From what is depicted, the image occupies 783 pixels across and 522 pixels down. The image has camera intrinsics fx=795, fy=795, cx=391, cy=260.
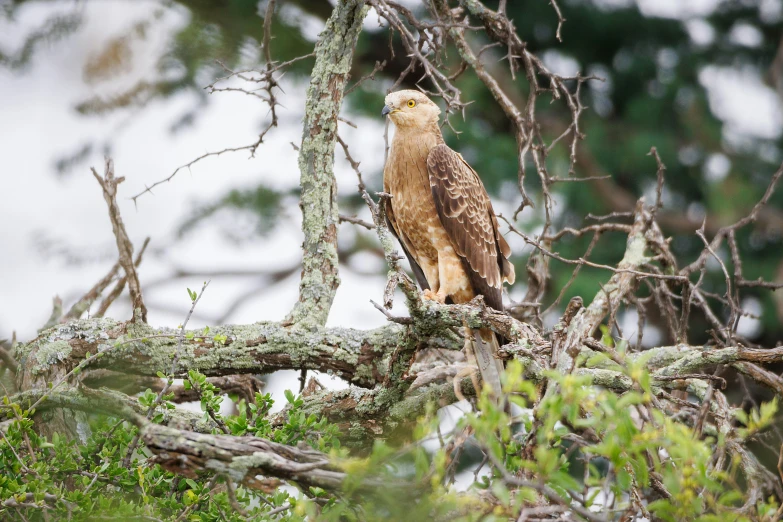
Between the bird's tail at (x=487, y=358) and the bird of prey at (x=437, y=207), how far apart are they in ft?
1.85

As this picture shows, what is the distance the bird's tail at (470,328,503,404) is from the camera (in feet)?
12.0

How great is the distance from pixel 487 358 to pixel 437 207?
1.09 metres

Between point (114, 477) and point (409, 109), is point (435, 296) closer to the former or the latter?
point (409, 109)

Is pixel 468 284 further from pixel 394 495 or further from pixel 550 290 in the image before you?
pixel 550 290

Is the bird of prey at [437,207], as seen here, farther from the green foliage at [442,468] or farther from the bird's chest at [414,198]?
the green foliage at [442,468]

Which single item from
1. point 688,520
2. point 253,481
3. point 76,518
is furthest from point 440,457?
point 76,518

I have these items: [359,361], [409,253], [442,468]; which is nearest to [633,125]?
[409,253]

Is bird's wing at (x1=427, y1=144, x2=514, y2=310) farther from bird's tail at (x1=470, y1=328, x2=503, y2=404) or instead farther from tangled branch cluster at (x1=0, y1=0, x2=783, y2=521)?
bird's tail at (x1=470, y1=328, x2=503, y2=404)

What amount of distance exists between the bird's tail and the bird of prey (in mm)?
564

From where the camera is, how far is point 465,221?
4.50 meters

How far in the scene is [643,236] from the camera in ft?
14.3

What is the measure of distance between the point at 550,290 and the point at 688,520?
22.1ft

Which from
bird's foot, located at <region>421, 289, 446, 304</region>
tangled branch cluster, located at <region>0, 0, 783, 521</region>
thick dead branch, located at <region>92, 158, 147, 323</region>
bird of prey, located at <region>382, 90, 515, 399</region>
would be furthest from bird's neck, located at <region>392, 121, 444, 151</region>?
thick dead branch, located at <region>92, 158, 147, 323</region>

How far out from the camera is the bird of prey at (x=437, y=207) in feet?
14.7
